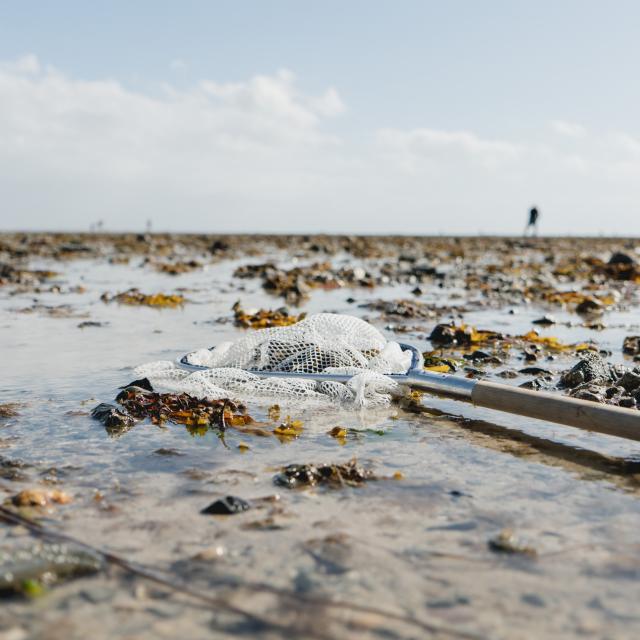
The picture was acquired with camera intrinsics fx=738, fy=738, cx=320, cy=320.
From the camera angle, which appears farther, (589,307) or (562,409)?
(589,307)

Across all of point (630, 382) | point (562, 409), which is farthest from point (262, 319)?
point (562, 409)

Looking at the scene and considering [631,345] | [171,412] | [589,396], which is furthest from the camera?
[631,345]

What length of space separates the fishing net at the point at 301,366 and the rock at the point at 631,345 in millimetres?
3242

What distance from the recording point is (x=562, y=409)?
4113mm

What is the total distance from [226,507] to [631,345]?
6349mm

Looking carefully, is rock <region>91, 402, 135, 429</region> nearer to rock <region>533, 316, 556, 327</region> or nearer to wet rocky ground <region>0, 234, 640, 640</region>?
wet rocky ground <region>0, 234, 640, 640</region>

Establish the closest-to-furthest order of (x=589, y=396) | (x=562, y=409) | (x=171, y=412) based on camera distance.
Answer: (x=562, y=409) → (x=171, y=412) → (x=589, y=396)

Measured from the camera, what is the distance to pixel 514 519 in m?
3.16

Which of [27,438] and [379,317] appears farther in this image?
[379,317]

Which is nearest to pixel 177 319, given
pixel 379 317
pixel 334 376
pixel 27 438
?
pixel 379 317

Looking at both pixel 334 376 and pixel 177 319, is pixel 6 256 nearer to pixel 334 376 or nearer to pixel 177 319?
pixel 177 319

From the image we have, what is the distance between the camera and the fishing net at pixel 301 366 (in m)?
5.19

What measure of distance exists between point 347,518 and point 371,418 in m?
1.73

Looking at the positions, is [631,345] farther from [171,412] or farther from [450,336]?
[171,412]
